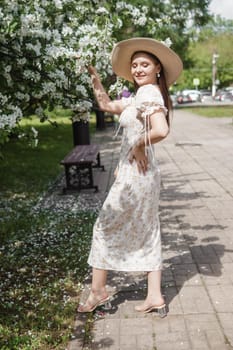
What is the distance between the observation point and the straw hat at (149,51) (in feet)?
12.1

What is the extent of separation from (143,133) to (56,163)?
9577 millimetres

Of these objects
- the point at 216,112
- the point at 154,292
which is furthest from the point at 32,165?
the point at 216,112

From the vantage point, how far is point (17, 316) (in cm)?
418

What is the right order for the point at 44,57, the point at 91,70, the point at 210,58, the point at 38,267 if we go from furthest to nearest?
the point at 210,58 < the point at 38,267 < the point at 44,57 < the point at 91,70

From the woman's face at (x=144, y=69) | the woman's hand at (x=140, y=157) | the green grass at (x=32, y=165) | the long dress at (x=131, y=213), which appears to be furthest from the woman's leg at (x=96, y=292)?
the green grass at (x=32, y=165)

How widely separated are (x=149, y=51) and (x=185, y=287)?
232cm

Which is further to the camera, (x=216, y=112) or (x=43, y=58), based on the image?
(x=216, y=112)

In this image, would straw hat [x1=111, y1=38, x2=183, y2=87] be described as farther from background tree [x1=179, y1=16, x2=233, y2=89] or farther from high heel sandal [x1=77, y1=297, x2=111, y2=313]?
background tree [x1=179, y1=16, x2=233, y2=89]

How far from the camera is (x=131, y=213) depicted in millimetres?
3896

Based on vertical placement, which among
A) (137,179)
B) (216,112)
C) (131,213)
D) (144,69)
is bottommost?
(216,112)

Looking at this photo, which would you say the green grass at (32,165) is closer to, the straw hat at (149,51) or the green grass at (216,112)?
the straw hat at (149,51)

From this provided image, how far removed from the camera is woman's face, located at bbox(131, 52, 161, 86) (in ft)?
12.4

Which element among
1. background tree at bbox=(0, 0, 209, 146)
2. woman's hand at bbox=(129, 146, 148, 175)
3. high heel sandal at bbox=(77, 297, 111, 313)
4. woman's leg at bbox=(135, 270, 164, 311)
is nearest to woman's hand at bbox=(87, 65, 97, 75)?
background tree at bbox=(0, 0, 209, 146)

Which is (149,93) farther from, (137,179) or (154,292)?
(154,292)
